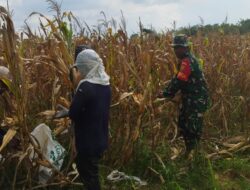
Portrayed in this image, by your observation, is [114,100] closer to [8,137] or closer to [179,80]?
[179,80]

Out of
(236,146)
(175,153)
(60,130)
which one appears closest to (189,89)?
(175,153)

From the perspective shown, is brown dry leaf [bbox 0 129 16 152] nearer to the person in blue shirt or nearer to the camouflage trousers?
the person in blue shirt

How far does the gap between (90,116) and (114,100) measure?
1.07 meters

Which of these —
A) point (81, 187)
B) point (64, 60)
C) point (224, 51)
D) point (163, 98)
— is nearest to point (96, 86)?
point (64, 60)

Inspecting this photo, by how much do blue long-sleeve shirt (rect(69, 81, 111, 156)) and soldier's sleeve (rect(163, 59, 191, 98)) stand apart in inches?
58.6

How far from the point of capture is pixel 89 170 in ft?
13.0

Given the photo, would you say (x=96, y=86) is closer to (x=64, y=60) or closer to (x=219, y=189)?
(x=64, y=60)

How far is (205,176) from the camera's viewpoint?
16.6 ft

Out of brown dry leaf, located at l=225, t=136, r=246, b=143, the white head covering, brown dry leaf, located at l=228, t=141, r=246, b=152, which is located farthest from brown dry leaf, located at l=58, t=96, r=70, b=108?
brown dry leaf, located at l=225, t=136, r=246, b=143

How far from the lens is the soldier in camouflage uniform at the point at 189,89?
520 cm

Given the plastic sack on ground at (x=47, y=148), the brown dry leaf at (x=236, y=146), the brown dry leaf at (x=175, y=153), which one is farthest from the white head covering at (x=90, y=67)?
the brown dry leaf at (x=236, y=146)

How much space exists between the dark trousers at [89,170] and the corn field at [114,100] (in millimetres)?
168

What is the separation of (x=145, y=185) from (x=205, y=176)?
2.19 ft

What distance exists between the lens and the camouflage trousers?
209 inches
